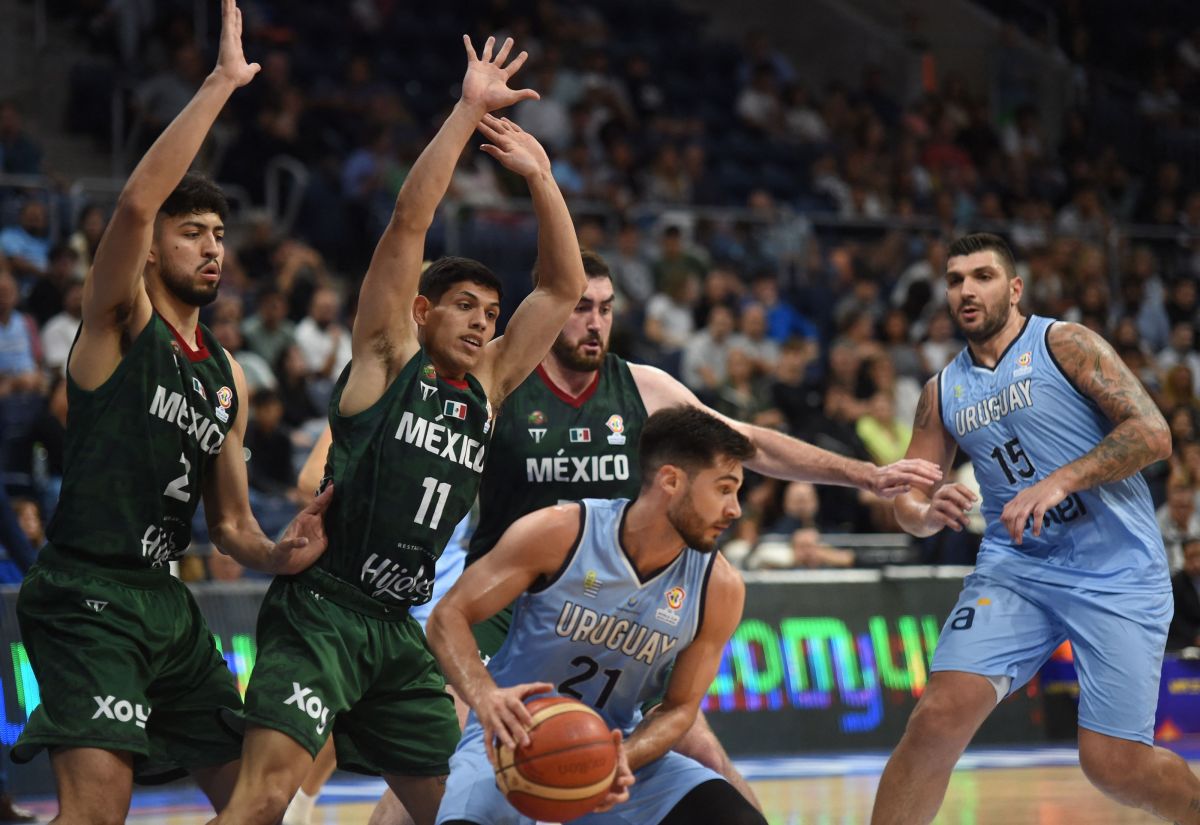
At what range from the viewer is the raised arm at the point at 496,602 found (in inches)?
190

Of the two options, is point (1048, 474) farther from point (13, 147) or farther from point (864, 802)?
point (13, 147)

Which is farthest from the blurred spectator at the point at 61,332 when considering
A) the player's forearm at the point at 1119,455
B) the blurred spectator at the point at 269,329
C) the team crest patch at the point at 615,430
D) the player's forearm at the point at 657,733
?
the player's forearm at the point at 1119,455

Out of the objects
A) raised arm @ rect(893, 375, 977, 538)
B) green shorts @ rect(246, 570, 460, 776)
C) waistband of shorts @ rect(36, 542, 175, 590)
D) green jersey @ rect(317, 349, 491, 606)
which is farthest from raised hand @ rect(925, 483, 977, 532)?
waistband of shorts @ rect(36, 542, 175, 590)

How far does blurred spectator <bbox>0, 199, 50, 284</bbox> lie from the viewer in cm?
1275

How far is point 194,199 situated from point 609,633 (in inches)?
75.4

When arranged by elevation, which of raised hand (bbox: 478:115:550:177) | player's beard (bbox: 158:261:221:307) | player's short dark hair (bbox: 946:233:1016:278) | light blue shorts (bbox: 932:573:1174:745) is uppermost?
raised hand (bbox: 478:115:550:177)

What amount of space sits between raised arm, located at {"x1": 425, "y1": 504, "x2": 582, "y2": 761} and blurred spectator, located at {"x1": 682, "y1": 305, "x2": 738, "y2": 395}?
28.8ft

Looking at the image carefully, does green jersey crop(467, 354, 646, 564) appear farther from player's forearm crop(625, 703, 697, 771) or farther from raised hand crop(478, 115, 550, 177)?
player's forearm crop(625, 703, 697, 771)

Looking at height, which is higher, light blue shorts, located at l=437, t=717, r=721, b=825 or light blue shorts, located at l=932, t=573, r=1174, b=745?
light blue shorts, located at l=932, t=573, r=1174, b=745

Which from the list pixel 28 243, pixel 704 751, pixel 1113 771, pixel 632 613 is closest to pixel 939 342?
pixel 28 243

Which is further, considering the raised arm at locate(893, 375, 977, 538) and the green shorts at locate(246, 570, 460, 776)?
the raised arm at locate(893, 375, 977, 538)

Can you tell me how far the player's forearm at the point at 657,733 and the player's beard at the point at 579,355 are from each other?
72.6 inches

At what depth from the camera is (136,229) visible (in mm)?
4867

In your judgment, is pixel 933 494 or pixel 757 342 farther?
pixel 757 342
